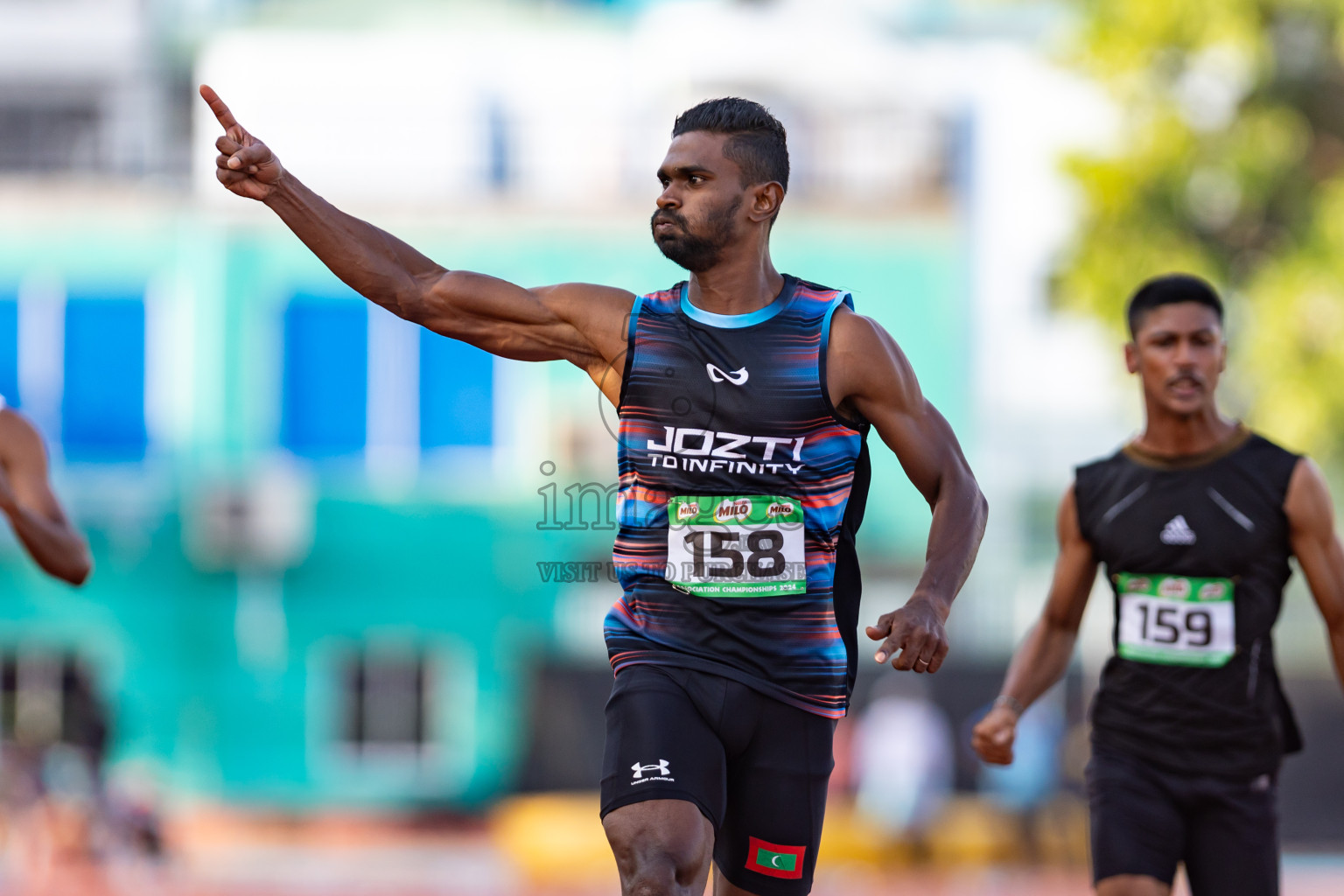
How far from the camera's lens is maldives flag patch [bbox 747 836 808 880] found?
4648mm

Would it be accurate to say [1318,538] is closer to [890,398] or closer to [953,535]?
[953,535]

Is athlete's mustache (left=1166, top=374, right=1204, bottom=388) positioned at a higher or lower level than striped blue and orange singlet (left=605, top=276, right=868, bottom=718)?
higher

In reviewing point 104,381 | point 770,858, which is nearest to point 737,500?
point 770,858

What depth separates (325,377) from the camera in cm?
2195

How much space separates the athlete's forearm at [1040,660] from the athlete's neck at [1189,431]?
0.70m

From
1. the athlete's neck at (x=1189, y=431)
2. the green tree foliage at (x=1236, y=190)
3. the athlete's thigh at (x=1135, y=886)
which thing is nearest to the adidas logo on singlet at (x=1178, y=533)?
the athlete's neck at (x=1189, y=431)

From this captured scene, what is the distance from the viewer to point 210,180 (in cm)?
2239

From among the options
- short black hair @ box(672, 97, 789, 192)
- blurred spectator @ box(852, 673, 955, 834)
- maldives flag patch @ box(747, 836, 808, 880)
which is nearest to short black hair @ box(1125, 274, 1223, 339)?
short black hair @ box(672, 97, 789, 192)

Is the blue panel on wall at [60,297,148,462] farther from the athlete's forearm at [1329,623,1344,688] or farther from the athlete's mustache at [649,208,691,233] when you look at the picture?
the athlete's forearm at [1329,623,1344,688]

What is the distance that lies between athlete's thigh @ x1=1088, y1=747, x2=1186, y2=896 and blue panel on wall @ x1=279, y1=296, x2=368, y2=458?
17.2 metres

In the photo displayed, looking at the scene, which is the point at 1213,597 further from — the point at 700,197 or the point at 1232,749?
the point at 700,197

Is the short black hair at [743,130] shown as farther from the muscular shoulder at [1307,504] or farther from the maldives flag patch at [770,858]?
A: the muscular shoulder at [1307,504]

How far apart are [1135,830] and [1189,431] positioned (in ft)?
4.30

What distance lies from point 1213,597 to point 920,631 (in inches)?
70.3
